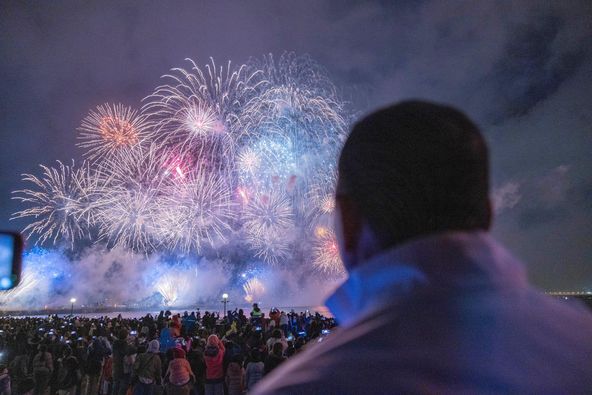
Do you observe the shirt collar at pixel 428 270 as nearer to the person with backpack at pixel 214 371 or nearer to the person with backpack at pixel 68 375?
the person with backpack at pixel 214 371

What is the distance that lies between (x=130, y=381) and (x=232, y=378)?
3.37 metres

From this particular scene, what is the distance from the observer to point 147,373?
31.0 feet

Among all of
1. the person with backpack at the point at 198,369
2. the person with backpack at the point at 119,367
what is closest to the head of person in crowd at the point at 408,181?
the person with backpack at the point at 198,369

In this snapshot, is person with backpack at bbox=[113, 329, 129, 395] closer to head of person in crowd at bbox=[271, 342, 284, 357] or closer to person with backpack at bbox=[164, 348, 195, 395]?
person with backpack at bbox=[164, 348, 195, 395]

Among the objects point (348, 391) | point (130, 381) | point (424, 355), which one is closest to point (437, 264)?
point (424, 355)

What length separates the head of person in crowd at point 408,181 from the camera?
40.8 inches

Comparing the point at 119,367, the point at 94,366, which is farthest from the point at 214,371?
A: the point at 94,366

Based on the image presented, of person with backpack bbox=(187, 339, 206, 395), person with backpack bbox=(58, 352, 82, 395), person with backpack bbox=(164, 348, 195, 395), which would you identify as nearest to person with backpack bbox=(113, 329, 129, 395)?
person with backpack bbox=(58, 352, 82, 395)

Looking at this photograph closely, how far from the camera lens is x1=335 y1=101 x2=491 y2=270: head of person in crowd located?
40.8 inches

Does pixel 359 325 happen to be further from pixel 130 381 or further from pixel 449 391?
pixel 130 381

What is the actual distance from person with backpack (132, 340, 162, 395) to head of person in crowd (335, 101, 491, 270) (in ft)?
31.9

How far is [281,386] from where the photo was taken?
2.58 ft

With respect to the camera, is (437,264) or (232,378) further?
(232,378)

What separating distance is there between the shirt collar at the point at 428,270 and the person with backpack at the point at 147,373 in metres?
9.77
